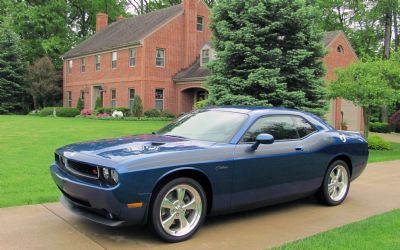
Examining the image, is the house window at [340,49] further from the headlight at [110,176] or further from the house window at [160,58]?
the headlight at [110,176]

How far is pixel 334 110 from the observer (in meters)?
28.6

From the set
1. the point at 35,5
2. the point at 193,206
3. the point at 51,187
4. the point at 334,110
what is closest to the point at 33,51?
the point at 35,5

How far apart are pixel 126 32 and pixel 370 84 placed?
2384 centimetres

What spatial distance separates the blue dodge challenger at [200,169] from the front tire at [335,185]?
2 centimetres

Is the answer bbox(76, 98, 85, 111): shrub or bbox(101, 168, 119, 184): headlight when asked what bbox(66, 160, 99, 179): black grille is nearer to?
bbox(101, 168, 119, 184): headlight

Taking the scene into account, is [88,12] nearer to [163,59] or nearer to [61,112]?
[61,112]

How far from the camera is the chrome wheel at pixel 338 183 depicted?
6.80 metres

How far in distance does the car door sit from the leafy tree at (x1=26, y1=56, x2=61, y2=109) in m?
37.5

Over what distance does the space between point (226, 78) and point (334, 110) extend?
16108mm

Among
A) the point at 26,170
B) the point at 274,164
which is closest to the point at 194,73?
the point at 26,170

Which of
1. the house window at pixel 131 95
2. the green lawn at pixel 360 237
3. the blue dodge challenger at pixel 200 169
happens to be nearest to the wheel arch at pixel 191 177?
the blue dodge challenger at pixel 200 169

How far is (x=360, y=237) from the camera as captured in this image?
16.3 ft

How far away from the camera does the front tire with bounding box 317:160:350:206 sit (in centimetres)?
667

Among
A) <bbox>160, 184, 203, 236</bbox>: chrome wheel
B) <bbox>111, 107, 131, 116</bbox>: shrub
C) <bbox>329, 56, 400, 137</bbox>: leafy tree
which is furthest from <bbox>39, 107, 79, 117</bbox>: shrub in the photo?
<bbox>160, 184, 203, 236</bbox>: chrome wheel
